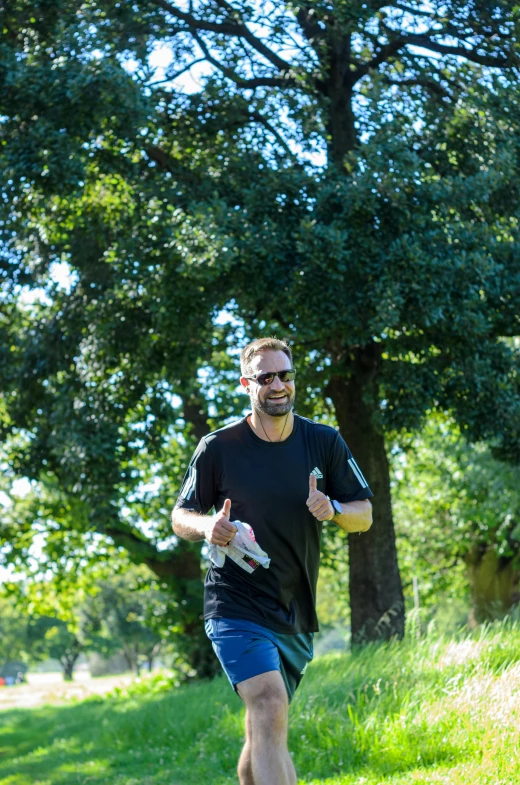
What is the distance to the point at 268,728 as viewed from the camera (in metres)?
4.66

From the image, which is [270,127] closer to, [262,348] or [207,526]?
[262,348]

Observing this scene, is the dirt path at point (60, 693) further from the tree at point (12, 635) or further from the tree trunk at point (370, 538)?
the tree trunk at point (370, 538)

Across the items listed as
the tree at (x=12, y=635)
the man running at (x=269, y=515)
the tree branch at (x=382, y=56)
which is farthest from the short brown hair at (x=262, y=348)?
the tree at (x=12, y=635)

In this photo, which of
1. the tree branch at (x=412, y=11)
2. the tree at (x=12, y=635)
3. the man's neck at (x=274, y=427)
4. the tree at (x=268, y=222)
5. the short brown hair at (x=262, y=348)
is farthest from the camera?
the tree at (x=12, y=635)

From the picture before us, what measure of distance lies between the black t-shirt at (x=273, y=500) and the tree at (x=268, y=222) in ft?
19.5

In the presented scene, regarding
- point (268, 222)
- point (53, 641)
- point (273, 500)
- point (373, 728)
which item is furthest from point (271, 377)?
point (53, 641)

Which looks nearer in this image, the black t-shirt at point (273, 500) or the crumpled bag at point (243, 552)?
the crumpled bag at point (243, 552)

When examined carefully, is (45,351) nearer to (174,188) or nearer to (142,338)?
(142,338)

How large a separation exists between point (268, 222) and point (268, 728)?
7699 mm

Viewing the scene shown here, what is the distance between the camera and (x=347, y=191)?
11.4 meters

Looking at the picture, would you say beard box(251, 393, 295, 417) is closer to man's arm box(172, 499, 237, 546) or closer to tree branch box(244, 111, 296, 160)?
Answer: man's arm box(172, 499, 237, 546)

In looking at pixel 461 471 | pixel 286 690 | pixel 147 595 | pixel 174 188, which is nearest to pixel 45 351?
pixel 174 188

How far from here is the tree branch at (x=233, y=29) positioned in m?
13.3

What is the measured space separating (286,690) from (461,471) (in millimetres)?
19829
